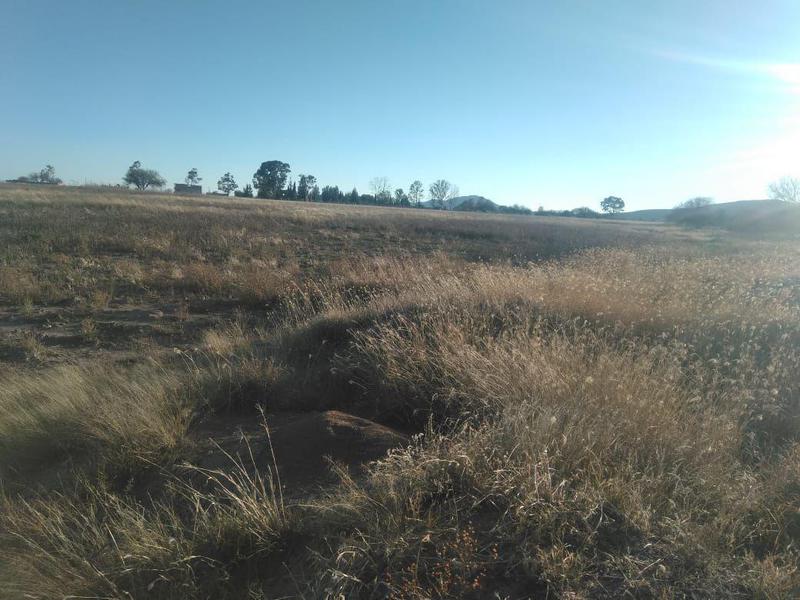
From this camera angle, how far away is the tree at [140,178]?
100062 mm

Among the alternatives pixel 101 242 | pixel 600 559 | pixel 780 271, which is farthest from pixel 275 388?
pixel 101 242

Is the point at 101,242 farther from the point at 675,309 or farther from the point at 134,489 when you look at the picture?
the point at 675,309

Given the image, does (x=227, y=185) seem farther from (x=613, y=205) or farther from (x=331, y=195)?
(x=613, y=205)

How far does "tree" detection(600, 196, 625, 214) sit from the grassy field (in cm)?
13860

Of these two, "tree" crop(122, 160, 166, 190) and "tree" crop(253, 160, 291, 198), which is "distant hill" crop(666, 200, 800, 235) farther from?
"tree" crop(122, 160, 166, 190)

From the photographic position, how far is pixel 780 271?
29.2ft

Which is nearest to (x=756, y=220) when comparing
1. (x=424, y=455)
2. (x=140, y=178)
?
(x=424, y=455)

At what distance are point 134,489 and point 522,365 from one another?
284 cm

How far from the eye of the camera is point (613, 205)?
131 metres

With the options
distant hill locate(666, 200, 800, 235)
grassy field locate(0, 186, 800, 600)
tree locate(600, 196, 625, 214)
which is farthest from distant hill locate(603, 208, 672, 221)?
grassy field locate(0, 186, 800, 600)

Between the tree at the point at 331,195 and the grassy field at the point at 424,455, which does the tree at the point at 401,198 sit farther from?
the grassy field at the point at 424,455

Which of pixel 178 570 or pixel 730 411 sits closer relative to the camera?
pixel 178 570

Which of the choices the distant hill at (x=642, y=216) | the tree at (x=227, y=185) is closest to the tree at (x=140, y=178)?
the tree at (x=227, y=185)

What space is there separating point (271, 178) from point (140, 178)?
27992 mm
